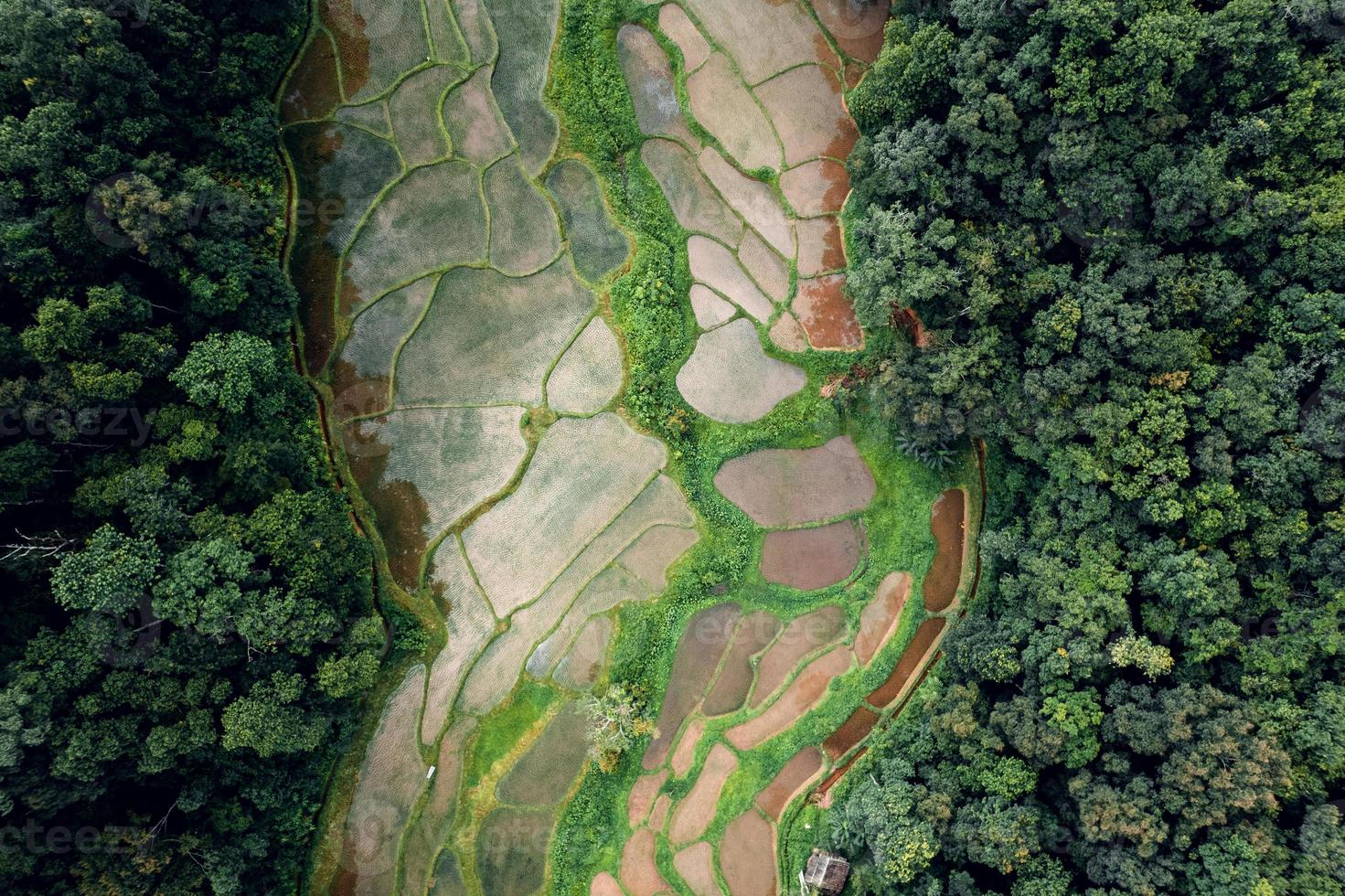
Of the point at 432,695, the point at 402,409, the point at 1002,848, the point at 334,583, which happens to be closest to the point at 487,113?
the point at 402,409

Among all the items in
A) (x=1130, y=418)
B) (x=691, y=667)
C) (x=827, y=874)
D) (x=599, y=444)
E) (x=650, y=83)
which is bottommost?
(x=827, y=874)

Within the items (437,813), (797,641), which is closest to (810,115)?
(797,641)

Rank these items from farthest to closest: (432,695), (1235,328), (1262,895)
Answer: (432,695) < (1235,328) < (1262,895)

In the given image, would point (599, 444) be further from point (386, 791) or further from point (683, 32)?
point (683, 32)

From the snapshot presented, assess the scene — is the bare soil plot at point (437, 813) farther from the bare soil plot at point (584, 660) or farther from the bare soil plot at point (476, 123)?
A: the bare soil plot at point (476, 123)

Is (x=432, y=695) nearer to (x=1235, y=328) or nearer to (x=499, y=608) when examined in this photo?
(x=499, y=608)

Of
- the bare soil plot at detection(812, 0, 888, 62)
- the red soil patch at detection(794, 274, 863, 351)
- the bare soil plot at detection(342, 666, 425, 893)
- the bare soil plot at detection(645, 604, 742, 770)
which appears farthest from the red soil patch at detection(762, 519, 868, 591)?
the bare soil plot at detection(812, 0, 888, 62)
